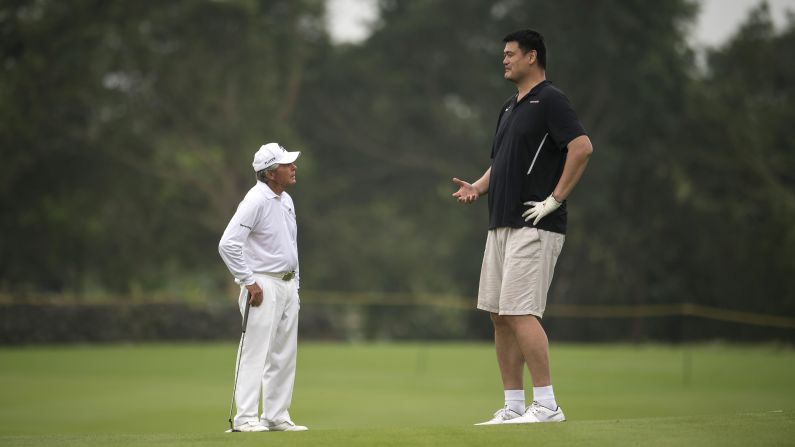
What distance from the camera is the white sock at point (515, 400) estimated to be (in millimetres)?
7562

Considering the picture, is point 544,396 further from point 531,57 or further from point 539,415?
point 531,57

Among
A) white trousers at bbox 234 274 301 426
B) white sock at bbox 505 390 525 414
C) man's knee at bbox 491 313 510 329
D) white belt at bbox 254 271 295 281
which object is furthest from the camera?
white belt at bbox 254 271 295 281

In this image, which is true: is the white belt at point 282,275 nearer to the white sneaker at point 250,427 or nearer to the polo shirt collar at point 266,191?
the polo shirt collar at point 266,191

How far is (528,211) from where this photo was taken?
719 centimetres

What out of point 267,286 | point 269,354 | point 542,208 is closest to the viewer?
point 542,208

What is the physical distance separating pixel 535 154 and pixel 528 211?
1.18 ft

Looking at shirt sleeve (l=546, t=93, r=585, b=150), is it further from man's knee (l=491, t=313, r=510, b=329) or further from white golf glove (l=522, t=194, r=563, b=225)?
man's knee (l=491, t=313, r=510, b=329)

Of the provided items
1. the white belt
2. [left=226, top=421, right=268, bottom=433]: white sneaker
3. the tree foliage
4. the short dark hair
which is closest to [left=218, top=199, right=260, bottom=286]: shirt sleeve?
the white belt

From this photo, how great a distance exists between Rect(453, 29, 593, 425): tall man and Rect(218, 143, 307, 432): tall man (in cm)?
148

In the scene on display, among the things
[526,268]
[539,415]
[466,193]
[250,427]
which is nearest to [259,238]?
[250,427]

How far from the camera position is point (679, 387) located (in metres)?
17.2

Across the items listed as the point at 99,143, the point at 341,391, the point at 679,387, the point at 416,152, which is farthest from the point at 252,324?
the point at 416,152

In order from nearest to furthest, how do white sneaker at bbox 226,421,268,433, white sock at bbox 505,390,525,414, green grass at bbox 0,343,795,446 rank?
green grass at bbox 0,343,795,446
white sock at bbox 505,390,525,414
white sneaker at bbox 226,421,268,433

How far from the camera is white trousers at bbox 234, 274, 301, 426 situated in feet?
26.7
